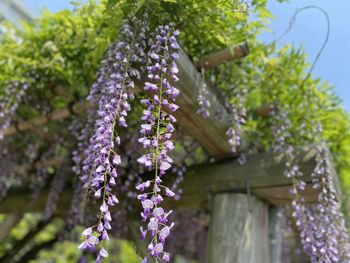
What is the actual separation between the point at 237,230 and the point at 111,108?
1.15m

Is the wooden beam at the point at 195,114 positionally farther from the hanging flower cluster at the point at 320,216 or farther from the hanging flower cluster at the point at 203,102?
the hanging flower cluster at the point at 320,216

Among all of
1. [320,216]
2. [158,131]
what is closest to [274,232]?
[320,216]

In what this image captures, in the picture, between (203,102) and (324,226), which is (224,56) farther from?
(324,226)

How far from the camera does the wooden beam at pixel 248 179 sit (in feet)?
7.42

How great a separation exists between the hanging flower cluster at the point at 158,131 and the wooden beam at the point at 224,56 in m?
0.39

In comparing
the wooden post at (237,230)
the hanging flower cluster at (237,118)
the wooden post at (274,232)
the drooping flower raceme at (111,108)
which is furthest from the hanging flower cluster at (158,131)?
the wooden post at (274,232)

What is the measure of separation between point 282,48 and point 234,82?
0.42m

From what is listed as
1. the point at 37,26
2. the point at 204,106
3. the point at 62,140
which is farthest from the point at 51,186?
the point at 204,106

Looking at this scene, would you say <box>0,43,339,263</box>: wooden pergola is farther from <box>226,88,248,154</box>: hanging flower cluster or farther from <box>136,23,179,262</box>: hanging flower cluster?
<box>136,23,179,262</box>: hanging flower cluster

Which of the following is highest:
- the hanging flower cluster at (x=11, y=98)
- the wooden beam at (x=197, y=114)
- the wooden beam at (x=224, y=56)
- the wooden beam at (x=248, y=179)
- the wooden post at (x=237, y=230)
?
the wooden beam at (x=224, y=56)

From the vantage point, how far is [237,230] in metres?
2.21

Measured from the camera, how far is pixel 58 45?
2.30 m

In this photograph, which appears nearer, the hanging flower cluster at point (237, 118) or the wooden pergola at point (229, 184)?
the wooden pergola at point (229, 184)

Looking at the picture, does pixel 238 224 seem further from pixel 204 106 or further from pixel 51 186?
pixel 51 186
